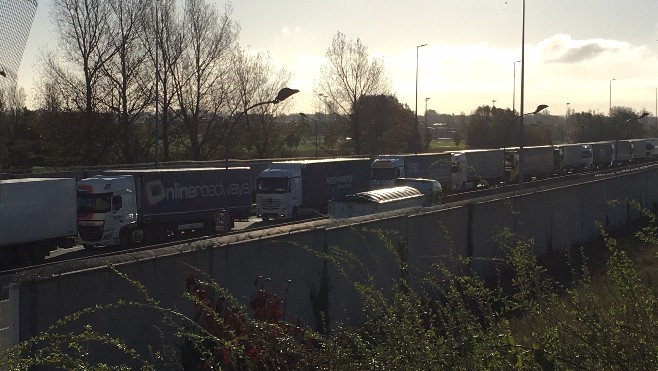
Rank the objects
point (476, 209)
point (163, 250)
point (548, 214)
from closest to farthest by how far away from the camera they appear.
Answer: point (163, 250) → point (476, 209) → point (548, 214)

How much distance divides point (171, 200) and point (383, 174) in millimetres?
16715

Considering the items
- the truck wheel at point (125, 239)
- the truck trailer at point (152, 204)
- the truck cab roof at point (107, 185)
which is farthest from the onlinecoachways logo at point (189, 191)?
the truck wheel at point (125, 239)

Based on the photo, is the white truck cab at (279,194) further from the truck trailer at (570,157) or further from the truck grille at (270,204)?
the truck trailer at (570,157)

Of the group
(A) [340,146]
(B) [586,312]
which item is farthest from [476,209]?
(A) [340,146]

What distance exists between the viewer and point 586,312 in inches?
191

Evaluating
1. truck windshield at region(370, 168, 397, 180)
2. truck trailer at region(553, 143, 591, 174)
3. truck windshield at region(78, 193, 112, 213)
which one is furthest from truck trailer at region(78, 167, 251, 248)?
truck trailer at region(553, 143, 591, 174)

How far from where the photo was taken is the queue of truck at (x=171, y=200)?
2419cm

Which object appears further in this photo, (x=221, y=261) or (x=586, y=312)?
(x=221, y=261)

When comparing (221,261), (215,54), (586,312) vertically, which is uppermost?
(215,54)

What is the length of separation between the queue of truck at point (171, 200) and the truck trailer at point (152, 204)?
4cm

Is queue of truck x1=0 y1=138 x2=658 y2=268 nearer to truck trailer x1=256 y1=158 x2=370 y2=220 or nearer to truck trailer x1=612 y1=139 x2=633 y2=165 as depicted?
truck trailer x1=256 y1=158 x2=370 y2=220

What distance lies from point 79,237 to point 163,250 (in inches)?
709

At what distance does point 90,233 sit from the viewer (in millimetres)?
27453

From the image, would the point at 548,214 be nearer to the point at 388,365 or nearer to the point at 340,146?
the point at 388,365
